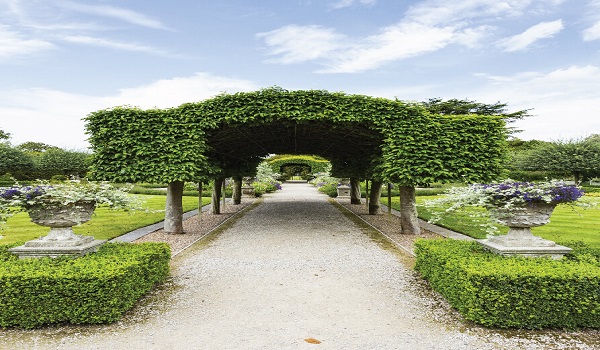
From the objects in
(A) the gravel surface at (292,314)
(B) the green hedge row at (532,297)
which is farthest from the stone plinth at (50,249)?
(B) the green hedge row at (532,297)

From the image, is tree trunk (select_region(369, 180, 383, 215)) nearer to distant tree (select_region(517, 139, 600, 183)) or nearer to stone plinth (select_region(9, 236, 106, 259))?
stone plinth (select_region(9, 236, 106, 259))

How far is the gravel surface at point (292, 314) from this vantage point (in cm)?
482

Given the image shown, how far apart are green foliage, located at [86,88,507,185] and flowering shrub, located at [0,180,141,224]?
4.96 meters

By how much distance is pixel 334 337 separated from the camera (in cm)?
497

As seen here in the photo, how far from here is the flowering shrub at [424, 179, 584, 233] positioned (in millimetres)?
6301

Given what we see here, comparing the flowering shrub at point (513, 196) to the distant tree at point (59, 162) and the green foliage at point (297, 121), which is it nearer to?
the green foliage at point (297, 121)

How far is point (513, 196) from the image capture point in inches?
257

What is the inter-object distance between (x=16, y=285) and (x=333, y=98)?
382 inches

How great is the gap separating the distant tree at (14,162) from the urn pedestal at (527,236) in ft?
178

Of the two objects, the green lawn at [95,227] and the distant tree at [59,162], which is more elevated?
the distant tree at [59,162]

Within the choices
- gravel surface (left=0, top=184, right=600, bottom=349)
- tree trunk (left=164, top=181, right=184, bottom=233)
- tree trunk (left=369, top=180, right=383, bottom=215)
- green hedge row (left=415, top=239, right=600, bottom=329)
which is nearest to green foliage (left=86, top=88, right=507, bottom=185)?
tree trunk (left=164, top=181, right=184, bottom=233)

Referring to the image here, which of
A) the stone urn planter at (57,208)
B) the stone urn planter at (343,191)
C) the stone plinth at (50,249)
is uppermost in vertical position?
the stone urn planter at (57,208)

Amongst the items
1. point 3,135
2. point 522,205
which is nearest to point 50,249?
point 522,205

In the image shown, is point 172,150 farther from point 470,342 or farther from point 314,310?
point 470,342
